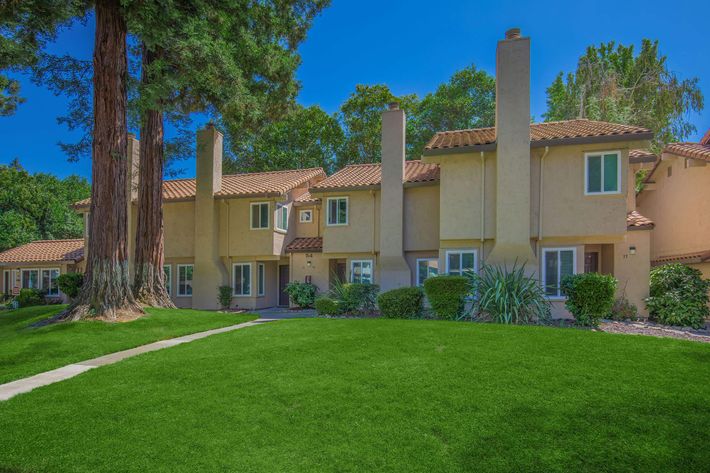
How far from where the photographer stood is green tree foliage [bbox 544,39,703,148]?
94.8 feet

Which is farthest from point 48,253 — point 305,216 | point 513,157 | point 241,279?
point 513,157

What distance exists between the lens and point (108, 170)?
13.8 meters

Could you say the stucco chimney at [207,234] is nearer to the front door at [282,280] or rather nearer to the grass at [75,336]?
the front door at [282,280]

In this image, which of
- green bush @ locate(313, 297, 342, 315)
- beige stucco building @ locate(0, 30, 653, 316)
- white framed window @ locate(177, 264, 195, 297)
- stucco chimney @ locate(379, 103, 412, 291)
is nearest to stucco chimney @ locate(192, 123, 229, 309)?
beige stucco building @ locate(0, 30, 653, 316)

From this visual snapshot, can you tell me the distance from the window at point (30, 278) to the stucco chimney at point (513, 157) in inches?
1147

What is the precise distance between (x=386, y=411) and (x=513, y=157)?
1191 centimetres

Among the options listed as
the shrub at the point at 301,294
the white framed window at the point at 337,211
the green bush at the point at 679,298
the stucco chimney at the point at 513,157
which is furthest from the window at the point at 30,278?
the green bush at the point at 679,298

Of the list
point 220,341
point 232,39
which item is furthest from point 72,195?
point 220,341

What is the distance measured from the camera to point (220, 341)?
1020 centimetres

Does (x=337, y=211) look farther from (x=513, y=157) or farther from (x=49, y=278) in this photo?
(x=49, y=278)

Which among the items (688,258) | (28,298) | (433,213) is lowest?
(28,298)

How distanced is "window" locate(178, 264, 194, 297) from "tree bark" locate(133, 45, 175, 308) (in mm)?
6826

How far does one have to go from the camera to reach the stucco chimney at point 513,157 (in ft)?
49.1

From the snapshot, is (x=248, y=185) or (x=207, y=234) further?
(x=248, y=185)
